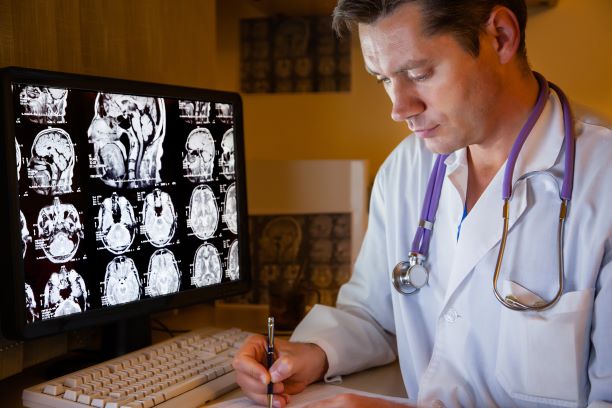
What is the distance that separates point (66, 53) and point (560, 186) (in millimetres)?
855

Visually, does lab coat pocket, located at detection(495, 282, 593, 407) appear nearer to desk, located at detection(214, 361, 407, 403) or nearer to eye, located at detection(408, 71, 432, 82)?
desk, located at detection(214, 361, 407, 403)

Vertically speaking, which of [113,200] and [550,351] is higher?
[113,200]

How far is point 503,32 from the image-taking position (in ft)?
3.49

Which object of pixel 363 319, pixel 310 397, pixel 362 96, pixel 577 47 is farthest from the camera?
pixel 362 96

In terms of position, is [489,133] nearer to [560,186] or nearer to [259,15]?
[560,186]

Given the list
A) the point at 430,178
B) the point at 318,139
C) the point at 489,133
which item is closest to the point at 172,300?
the point at 430,178

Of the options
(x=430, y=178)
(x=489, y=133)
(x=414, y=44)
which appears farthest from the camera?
(x=430, y=178)

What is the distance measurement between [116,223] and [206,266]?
8.8 inches

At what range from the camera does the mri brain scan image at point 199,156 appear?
1.26 m

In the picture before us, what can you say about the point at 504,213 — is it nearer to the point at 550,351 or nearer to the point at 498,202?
the point at 498,202

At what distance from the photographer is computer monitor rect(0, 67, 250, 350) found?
100 cm

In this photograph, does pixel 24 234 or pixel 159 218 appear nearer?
pixel 24 234

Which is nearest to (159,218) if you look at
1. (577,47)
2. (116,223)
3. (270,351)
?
(116,223)

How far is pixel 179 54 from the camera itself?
1.54 m
